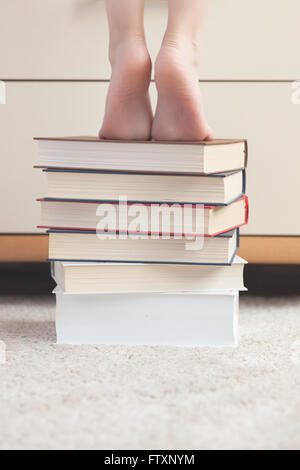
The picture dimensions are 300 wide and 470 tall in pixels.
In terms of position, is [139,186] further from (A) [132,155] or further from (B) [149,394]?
(B) [149,394]

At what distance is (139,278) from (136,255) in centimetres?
4

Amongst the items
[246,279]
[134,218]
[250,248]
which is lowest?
[246,279]

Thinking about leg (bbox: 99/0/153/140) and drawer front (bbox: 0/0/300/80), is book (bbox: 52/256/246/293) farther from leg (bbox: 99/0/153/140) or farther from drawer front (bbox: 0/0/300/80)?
drawer front (bbox: 0/0/300/80)

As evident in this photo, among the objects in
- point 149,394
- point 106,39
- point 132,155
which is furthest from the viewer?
point 106,39

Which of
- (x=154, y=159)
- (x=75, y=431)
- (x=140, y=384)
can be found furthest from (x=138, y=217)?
(x=75, y=431)

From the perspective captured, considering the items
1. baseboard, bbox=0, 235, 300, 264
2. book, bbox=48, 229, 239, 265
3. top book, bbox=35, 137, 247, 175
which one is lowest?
baseboard, bbox=0, 235, 300, 264

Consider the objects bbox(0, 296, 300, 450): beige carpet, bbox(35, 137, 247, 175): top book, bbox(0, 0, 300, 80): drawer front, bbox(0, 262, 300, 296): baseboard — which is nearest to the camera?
bbox(0, 296, 300, 450): beige carpet

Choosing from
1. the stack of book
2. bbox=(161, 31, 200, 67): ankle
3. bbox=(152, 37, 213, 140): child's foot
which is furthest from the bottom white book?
bbox=(161, 31, 200, 67): ankle

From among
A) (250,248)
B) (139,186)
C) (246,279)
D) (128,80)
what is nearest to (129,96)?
(128,80)

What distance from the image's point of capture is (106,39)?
1124 mm

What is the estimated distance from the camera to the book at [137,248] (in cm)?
88

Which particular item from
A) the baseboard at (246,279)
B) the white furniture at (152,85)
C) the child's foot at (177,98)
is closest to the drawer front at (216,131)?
the white furniture at (152,85)

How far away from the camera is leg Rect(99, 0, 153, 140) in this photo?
91cm

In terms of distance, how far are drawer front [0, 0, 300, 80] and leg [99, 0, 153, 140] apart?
0.52ft
